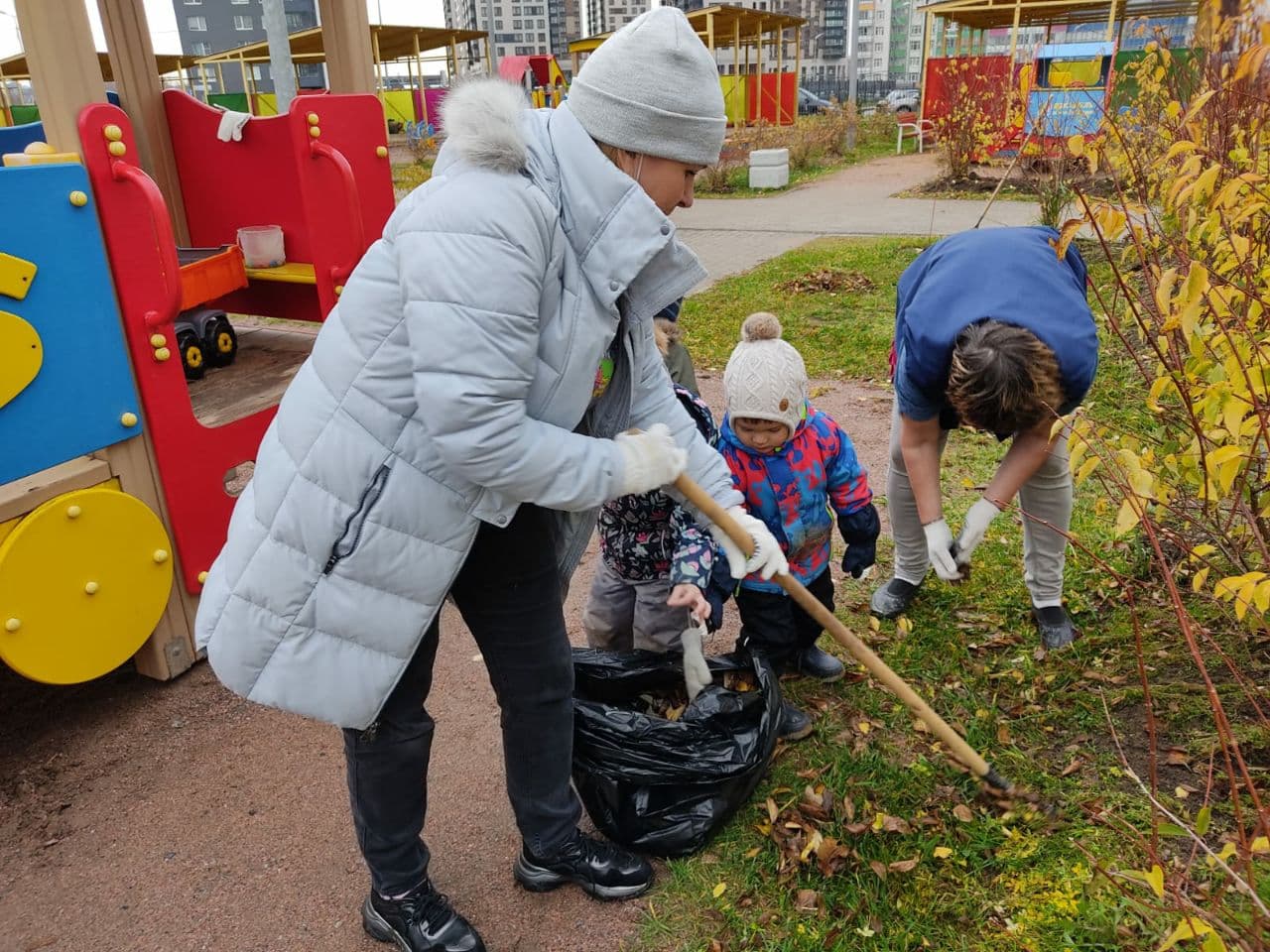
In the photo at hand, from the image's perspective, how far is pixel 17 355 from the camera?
2.42m

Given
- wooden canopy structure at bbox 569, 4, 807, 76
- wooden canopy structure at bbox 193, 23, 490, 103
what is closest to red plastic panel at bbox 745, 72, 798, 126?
wooden canopy structure at bbox 569, 4, 807, 76

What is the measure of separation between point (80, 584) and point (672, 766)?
5.63ft

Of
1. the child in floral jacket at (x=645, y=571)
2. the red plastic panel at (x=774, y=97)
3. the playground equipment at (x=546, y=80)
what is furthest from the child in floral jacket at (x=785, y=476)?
the red plastic panel at (x=774, y=97)

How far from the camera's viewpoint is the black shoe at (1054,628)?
2949 millimetres

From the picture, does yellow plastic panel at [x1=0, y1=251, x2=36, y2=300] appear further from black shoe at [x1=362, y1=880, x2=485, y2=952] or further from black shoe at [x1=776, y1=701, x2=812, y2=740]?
black shoe at [x1=776, y1=701, x2=812, y2=740]

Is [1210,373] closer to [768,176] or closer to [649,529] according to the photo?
[649,529]

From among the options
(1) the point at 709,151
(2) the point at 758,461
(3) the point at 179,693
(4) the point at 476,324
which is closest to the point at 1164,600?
(2) the point at 758,461

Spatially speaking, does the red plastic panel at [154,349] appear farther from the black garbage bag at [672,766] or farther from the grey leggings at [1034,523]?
the grey leggings at [1034,523]

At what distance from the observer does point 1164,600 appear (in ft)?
9.81

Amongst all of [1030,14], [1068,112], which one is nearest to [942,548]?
[1068,112]

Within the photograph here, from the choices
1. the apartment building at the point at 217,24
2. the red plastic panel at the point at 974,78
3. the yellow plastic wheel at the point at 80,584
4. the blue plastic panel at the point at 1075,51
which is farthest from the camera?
the apartment building at the point at 217,24

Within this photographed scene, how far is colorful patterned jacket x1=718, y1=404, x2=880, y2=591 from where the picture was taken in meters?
2.55

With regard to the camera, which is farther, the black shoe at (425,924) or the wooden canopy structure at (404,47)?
the wooden canopy structure at (404,47)

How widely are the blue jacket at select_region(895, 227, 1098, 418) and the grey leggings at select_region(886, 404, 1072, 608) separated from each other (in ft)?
1.12
